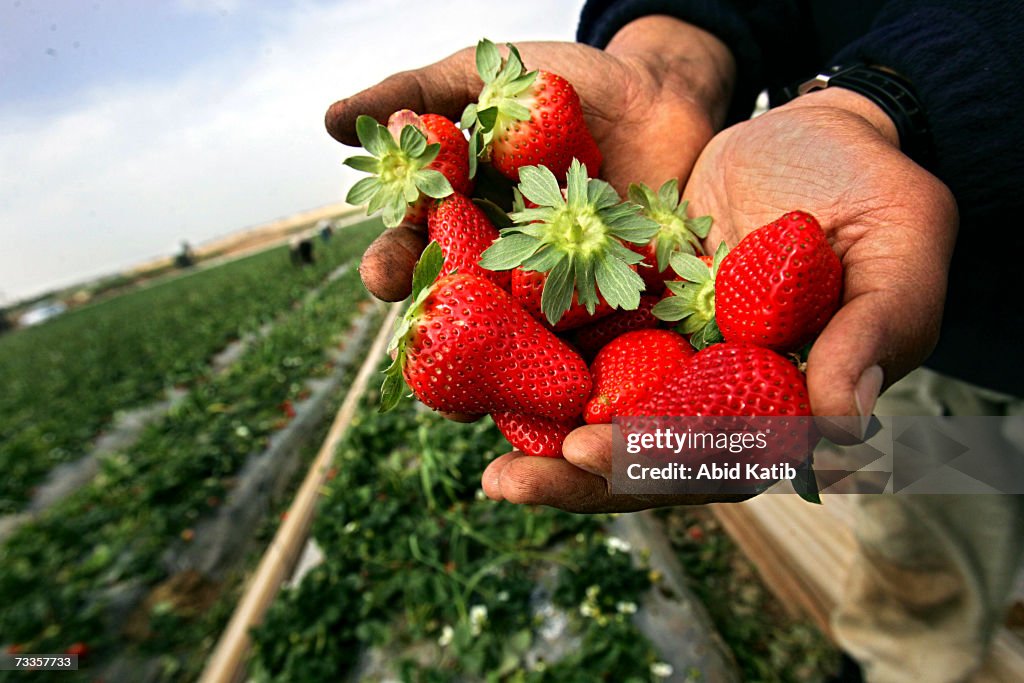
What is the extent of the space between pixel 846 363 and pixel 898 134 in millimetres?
743

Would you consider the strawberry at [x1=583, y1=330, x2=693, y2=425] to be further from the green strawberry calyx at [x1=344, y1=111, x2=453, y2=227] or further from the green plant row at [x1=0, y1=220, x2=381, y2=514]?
the green plant row at [x1=0, y1=220, x2=381, y2=514]

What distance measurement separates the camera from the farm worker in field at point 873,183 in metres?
1.00

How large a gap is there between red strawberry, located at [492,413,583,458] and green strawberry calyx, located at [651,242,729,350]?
1.00 feet

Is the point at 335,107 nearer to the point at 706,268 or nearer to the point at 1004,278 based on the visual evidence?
the point at 706,268

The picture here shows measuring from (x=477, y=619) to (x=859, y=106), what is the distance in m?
2.21

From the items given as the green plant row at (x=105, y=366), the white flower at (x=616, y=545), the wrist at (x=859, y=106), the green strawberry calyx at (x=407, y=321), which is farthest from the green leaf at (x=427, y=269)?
the green plant row at (x=105, y=366)

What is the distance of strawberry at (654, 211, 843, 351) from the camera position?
0.97 metres

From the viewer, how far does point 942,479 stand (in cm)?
197

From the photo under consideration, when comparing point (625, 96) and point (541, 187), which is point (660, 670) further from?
point (625, 96)

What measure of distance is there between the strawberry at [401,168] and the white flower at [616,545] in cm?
185

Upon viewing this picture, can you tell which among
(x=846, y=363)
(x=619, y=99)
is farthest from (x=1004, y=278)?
(x=619, y=99)

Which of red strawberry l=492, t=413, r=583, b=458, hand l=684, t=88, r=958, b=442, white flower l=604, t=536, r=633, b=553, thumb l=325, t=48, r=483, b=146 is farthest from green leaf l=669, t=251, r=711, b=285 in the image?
white flower l=604, t=536, r=633, b=553

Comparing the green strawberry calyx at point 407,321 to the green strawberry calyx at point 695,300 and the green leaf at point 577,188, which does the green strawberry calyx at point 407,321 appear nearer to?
the green leaf at point 577,188

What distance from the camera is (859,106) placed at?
1291mm
